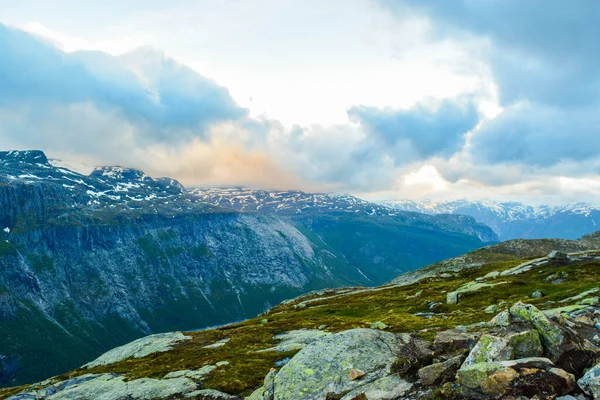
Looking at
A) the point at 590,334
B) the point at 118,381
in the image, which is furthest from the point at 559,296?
the point at 118,381

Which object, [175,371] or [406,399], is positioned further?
[175,371]

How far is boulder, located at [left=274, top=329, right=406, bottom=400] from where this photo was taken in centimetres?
2188

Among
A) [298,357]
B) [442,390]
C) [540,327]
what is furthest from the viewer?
[298,357]

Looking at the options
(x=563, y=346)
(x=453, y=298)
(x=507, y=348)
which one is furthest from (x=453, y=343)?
(x=453, y=298)

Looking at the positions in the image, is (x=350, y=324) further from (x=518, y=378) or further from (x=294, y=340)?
(x=518, y=378)

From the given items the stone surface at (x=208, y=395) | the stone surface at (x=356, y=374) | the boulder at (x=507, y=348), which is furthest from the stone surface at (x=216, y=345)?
the boulder at (x=507, y=348)

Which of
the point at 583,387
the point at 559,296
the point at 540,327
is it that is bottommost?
the point at 559,296

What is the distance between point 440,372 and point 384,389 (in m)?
3.07

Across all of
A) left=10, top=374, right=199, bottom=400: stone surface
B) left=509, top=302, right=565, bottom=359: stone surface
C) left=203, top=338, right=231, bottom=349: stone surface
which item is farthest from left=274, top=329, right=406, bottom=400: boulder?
left=203, top=338, right=231, bottom=349: stone surface

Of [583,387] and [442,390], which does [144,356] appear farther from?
[583,387]

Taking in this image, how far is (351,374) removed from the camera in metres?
22.3

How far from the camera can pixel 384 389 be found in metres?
19.7

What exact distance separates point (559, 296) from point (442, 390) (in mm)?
47728

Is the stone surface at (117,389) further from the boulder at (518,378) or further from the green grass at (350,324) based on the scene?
the boulder at (518,378)
